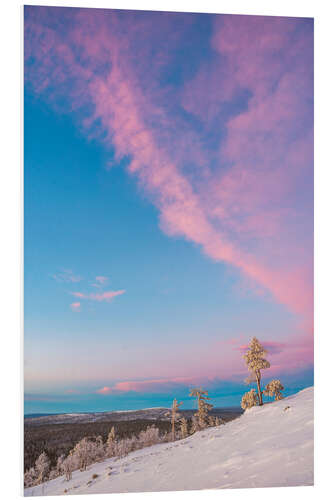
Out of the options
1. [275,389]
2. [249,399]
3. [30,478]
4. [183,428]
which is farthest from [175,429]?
[30,478]

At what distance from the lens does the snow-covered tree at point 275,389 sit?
7242mm

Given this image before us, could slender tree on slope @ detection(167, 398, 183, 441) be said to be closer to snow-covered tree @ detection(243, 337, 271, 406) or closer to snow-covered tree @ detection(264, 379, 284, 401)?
snow-covered tree @ detection(243, 337, 271, 406)

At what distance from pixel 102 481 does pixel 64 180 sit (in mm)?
4417

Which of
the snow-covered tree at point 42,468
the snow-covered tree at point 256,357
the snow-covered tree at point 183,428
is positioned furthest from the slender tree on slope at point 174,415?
the snow-covered tree at point 42,468

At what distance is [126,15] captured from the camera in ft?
21.1

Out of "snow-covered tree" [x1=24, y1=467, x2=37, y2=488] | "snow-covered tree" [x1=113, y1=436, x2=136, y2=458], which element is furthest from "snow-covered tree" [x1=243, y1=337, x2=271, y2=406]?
"snow-covered tree" [x1=24, y1=467, x2=37, y2=488]

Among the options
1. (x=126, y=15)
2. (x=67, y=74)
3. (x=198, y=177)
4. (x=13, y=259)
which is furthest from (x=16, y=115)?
(x=198, y=177)

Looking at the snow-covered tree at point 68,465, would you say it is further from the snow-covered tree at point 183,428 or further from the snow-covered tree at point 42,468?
the snow-covered tree at point 183,428

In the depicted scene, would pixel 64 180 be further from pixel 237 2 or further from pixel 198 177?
pixel 237 2

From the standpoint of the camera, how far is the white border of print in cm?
524

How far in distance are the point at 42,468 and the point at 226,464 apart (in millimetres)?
2492

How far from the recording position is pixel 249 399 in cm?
721

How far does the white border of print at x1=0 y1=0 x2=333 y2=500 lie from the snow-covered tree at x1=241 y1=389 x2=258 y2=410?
1.31 meters

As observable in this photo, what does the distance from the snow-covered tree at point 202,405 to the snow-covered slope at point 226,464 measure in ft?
2.84
